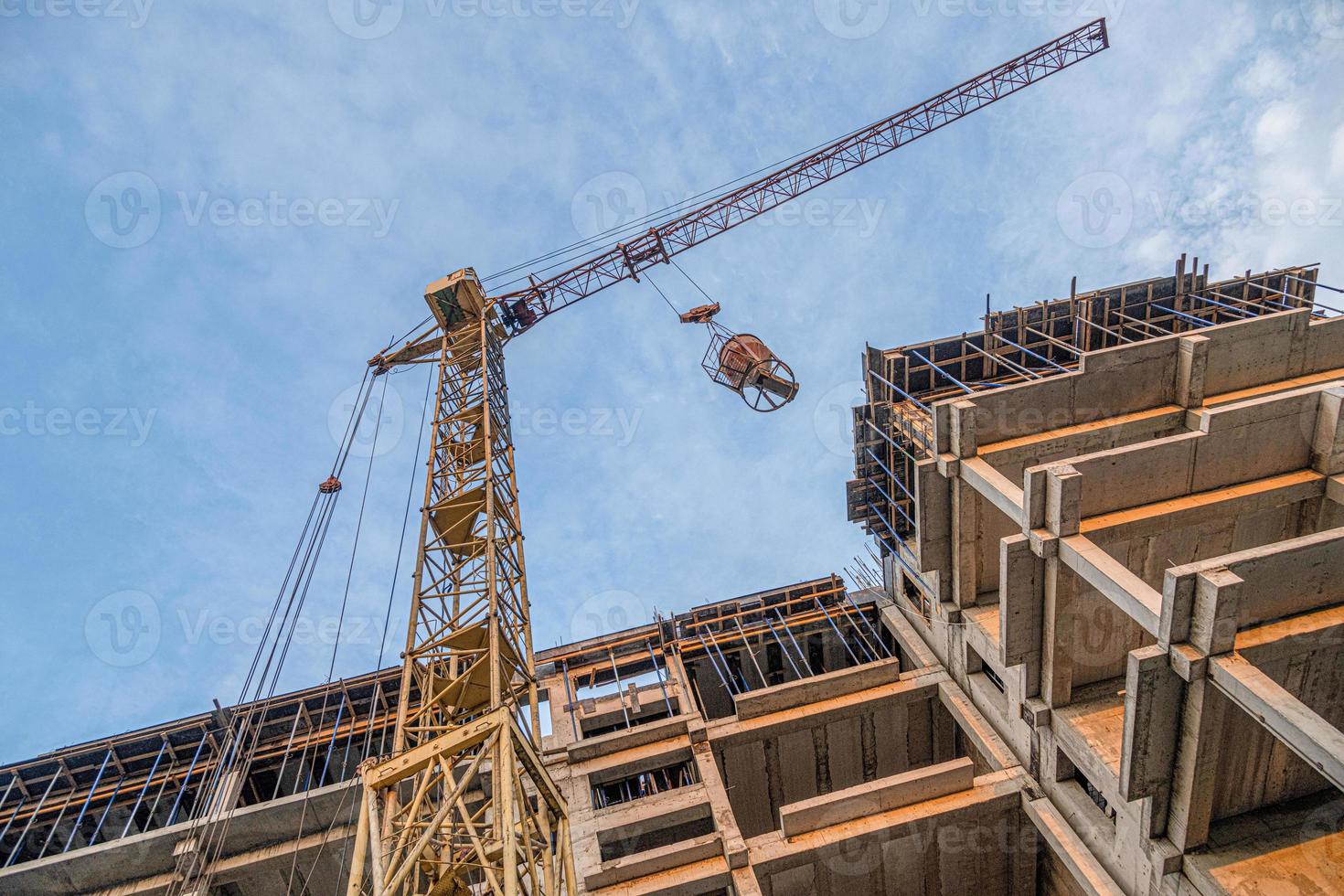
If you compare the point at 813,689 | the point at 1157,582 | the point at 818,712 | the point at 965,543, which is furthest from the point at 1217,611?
the point at 813,689

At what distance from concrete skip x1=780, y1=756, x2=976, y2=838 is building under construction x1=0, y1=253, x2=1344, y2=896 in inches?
2.5

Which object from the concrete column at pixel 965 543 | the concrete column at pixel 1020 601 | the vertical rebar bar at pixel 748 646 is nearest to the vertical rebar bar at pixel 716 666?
the vertical rebar bar at pixel 748 646

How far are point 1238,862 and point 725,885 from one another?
32.3 ft

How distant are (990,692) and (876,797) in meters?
4.15

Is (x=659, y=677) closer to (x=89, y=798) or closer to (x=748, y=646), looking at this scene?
(x=748, y=646)

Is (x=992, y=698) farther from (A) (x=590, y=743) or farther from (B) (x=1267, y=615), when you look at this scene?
(A) (x=590, y=743)

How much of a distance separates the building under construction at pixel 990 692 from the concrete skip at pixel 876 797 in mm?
64

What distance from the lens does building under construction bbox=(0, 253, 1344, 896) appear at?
12.0 metres

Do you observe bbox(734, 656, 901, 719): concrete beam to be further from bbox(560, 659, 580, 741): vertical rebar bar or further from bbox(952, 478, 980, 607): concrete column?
bbox(560, 659, 580, 741): vertical rebar bar

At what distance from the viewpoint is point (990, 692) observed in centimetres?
1862

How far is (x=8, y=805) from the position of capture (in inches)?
906

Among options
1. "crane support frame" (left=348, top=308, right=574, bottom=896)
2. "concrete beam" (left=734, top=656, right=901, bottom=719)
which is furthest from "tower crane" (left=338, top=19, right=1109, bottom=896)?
"concrete beam" (left=734, top=656, right=901, bottom=719)

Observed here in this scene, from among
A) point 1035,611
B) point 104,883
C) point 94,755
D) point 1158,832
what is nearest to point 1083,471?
point 1035,611

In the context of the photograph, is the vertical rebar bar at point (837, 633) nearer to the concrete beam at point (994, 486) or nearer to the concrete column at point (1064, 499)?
the concrete beam at point (994, 486)
